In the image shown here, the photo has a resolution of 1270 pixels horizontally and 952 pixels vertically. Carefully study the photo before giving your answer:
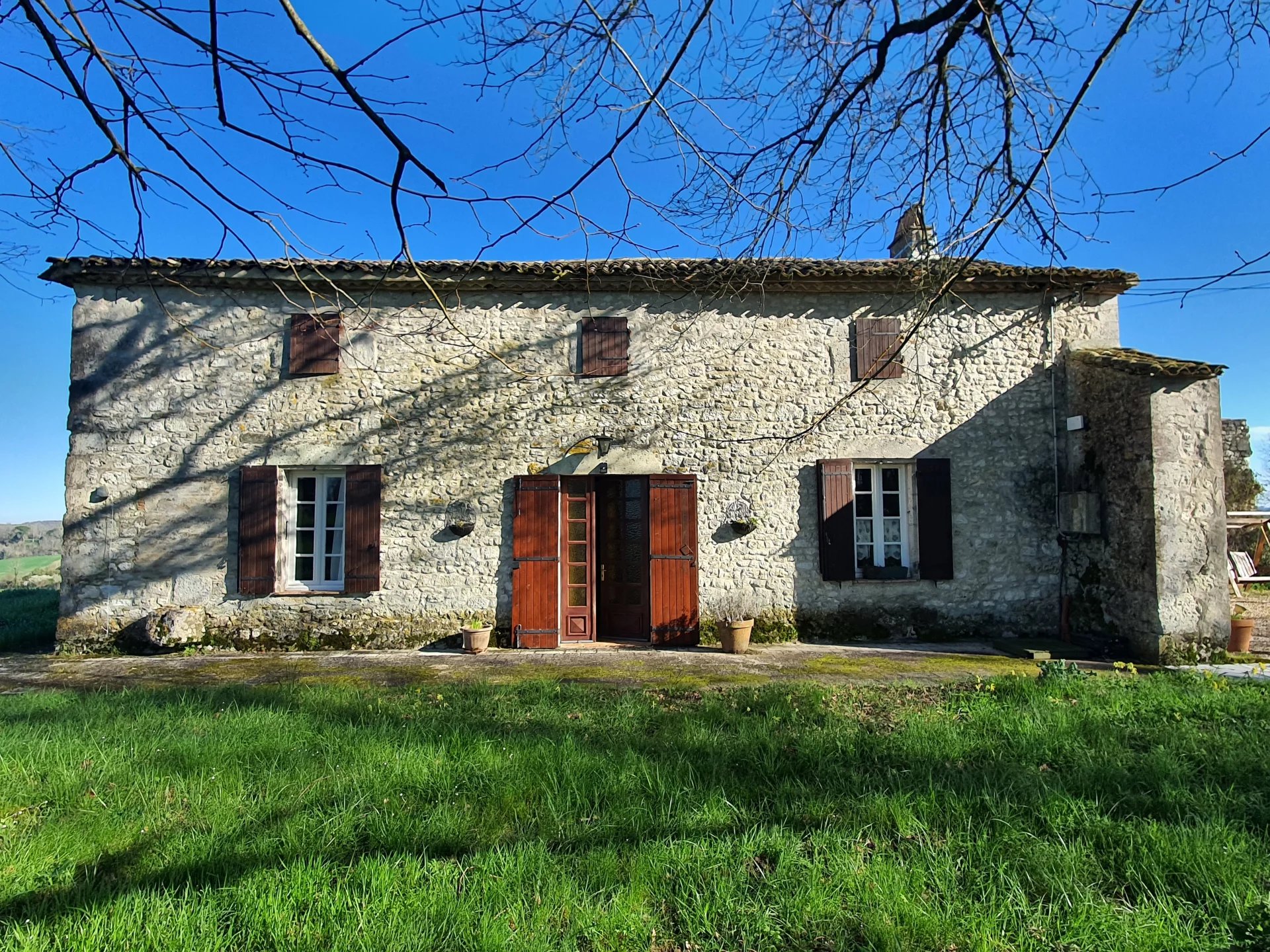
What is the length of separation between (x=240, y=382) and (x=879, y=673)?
26.4 ft

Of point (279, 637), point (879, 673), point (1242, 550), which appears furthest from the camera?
point (1242, 550)

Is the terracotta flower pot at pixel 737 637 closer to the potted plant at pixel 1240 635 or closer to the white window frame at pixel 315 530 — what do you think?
the white window frame at pixel 315 530

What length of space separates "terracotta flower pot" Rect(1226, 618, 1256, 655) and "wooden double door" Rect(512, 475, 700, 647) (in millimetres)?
5529

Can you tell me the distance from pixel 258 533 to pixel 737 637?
5.84 metres

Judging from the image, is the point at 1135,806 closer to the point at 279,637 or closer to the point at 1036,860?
the point at 1036,860

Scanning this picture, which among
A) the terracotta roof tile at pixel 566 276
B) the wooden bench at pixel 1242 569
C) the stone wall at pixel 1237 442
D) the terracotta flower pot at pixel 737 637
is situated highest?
the terracotta roof tile at pixel 566 276

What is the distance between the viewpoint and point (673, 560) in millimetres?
7426

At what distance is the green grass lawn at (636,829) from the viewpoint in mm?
2133

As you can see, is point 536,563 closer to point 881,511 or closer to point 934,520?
point 881,511

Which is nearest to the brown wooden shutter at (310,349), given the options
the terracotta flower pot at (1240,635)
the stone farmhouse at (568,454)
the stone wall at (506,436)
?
the stone farmhouse at (568,454)

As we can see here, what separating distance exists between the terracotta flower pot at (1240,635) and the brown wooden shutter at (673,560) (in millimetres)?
5510

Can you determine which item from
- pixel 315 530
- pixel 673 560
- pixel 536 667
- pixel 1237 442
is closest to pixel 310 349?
pixel 315 530

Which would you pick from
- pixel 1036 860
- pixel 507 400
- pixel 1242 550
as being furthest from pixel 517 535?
pixel 1242 550

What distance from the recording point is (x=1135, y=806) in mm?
2941
